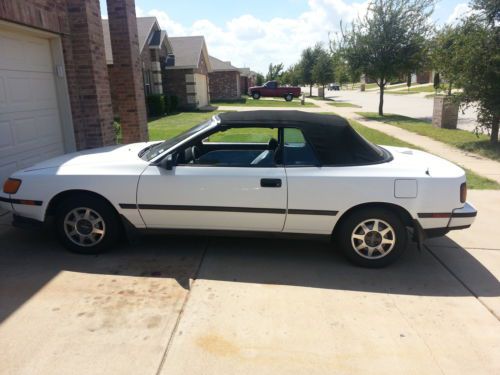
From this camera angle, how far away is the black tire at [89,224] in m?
4.07

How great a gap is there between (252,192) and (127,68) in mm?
6302

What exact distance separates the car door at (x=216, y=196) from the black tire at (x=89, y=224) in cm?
36

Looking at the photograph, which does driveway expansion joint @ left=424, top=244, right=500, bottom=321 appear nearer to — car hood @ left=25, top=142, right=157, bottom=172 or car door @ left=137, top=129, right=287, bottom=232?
car door @ left=137, top=129, right=287, bottom=232

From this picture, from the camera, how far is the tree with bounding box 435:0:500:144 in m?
9.98

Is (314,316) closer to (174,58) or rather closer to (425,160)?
(425,160)

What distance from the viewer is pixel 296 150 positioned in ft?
13.1

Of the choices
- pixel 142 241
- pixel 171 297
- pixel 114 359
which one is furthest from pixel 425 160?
pixel 114 359

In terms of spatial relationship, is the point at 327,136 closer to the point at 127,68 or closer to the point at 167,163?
the point at 167,163

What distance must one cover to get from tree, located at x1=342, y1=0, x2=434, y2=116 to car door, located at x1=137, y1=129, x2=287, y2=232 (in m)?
18.8

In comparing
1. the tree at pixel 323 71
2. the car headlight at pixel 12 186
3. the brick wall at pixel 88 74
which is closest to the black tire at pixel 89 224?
the car headlight at pixel 12 186

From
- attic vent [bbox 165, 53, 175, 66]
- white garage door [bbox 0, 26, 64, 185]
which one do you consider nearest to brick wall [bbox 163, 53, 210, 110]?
attic vent [bbox 165, 53, 175, 66]

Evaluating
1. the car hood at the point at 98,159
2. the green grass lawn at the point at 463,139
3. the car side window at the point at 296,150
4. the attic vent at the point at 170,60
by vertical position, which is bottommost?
the green grass lawn at the point at 463,139

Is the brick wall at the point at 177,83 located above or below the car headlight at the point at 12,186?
above

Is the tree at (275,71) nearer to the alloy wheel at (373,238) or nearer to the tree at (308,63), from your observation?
the tree at (308,63)
